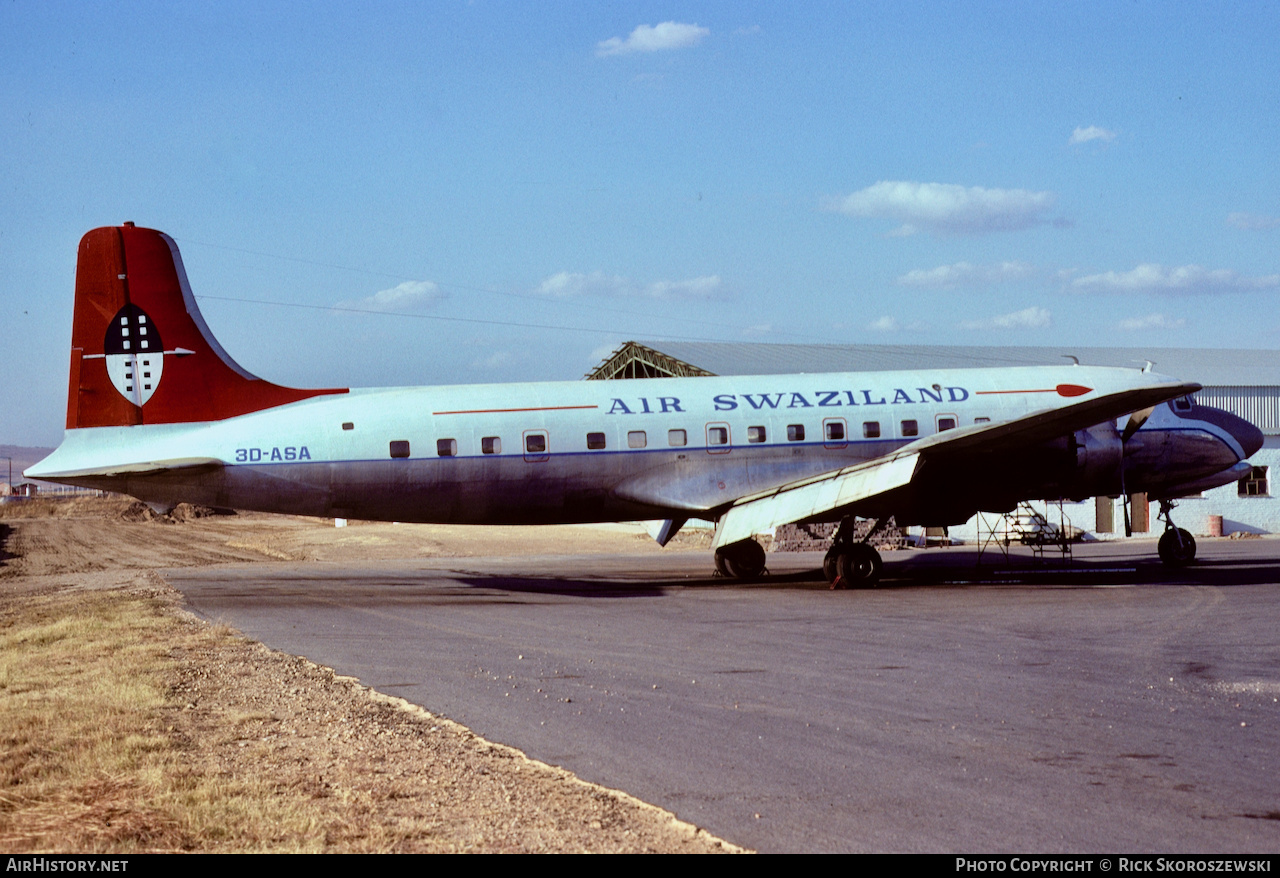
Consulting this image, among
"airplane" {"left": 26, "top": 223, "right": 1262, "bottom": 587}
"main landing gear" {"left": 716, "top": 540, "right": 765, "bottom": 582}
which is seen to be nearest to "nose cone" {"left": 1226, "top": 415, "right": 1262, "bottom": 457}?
"airplane" {"left": 26, "top": 223, "right": 1262, "bottom": 587}

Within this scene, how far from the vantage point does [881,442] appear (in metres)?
25.9

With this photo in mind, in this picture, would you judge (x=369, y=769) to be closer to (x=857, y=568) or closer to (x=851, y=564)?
(x=851, y=564)

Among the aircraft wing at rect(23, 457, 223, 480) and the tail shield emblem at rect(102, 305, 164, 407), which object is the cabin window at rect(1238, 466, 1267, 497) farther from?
the tail shield emblem at rect(102, 305, 164, 407)

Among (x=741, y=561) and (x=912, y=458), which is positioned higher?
(x=912, y=458)

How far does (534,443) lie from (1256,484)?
121ft

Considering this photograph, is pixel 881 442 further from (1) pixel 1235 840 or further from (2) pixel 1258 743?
(1) pixel 1235 840

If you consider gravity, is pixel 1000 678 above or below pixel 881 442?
below

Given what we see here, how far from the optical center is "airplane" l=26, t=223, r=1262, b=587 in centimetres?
2397

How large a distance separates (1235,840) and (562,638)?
1125cm

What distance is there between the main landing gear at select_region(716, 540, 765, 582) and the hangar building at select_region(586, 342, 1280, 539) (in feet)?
57.1

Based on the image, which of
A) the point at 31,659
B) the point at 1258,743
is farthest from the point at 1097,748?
the point at 31,659

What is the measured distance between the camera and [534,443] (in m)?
24.7

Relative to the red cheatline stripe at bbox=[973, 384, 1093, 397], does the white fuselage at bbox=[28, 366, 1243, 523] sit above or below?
below

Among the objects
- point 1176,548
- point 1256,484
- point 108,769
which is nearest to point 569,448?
point 1176,548
